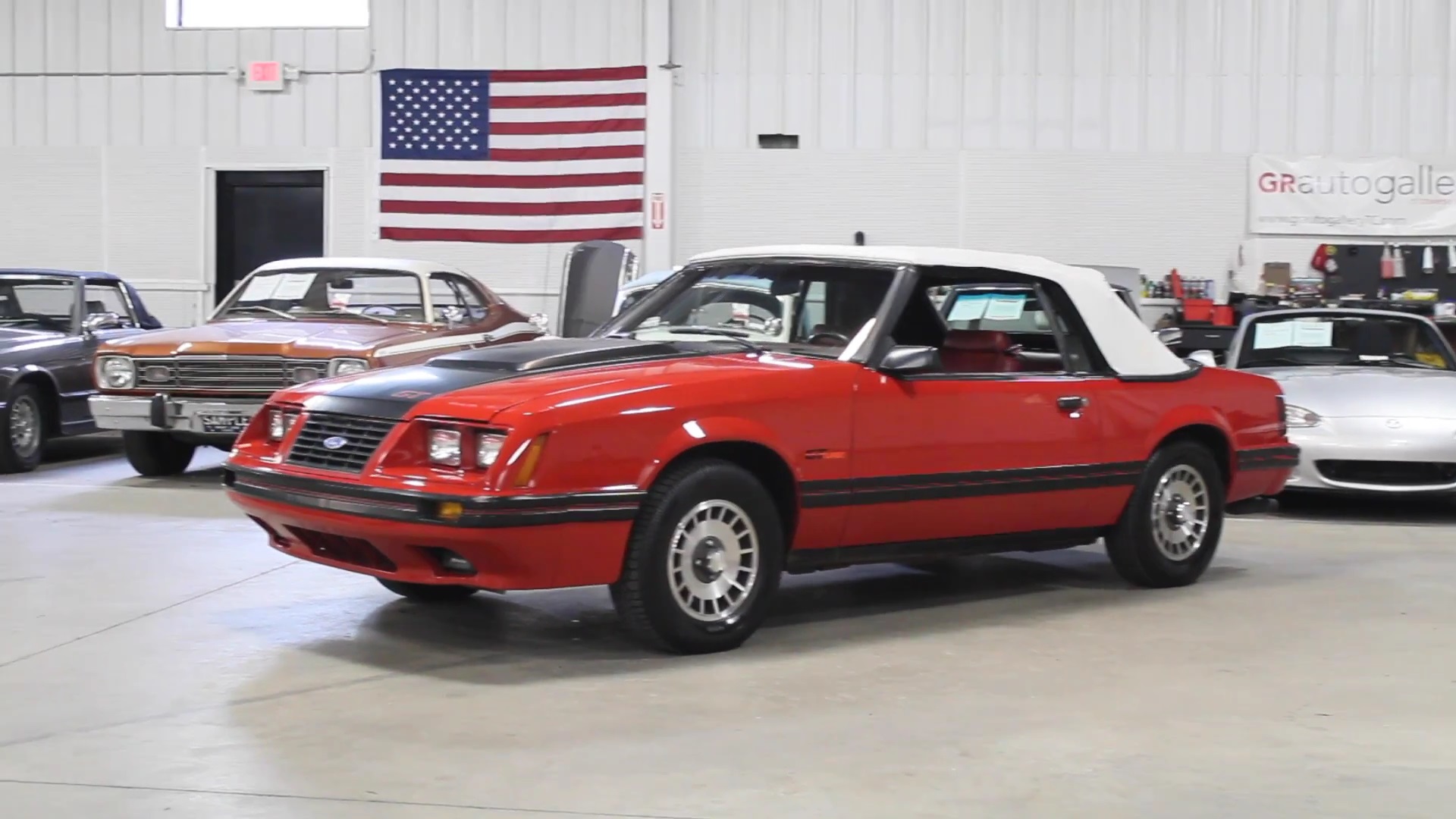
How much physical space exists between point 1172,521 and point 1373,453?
8.69ft

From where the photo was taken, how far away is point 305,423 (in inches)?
202

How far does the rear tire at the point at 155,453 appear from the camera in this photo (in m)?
9.73

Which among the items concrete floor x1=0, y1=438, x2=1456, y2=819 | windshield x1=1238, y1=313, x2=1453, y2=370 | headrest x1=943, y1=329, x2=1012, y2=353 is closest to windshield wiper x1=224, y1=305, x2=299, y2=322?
concrete floor x1=0, y1=438, x2=1456, y2=819

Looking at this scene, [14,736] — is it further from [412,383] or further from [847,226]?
[847,226]

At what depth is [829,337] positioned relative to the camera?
5.61m

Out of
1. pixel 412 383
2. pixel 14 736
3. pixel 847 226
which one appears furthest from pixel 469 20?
pixel 14 736

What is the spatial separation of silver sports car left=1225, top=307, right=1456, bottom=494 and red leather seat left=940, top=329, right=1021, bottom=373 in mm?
2934

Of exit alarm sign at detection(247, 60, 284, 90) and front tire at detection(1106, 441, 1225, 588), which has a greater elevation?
exit alarm sign at detection(247, 60, 284, 90)

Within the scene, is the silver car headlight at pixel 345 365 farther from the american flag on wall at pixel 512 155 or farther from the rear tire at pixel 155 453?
the american flag on wall at pixel 512 155

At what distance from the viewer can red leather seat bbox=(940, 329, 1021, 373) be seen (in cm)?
622

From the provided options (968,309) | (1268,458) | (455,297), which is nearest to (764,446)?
(968,309)

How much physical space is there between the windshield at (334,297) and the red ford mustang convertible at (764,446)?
161 inches

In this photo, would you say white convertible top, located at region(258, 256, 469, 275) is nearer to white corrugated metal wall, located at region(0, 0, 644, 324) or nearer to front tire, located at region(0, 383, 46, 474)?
front tire, located at region(0, 383, 46, 474)

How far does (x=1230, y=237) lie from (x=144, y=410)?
38.2ft
